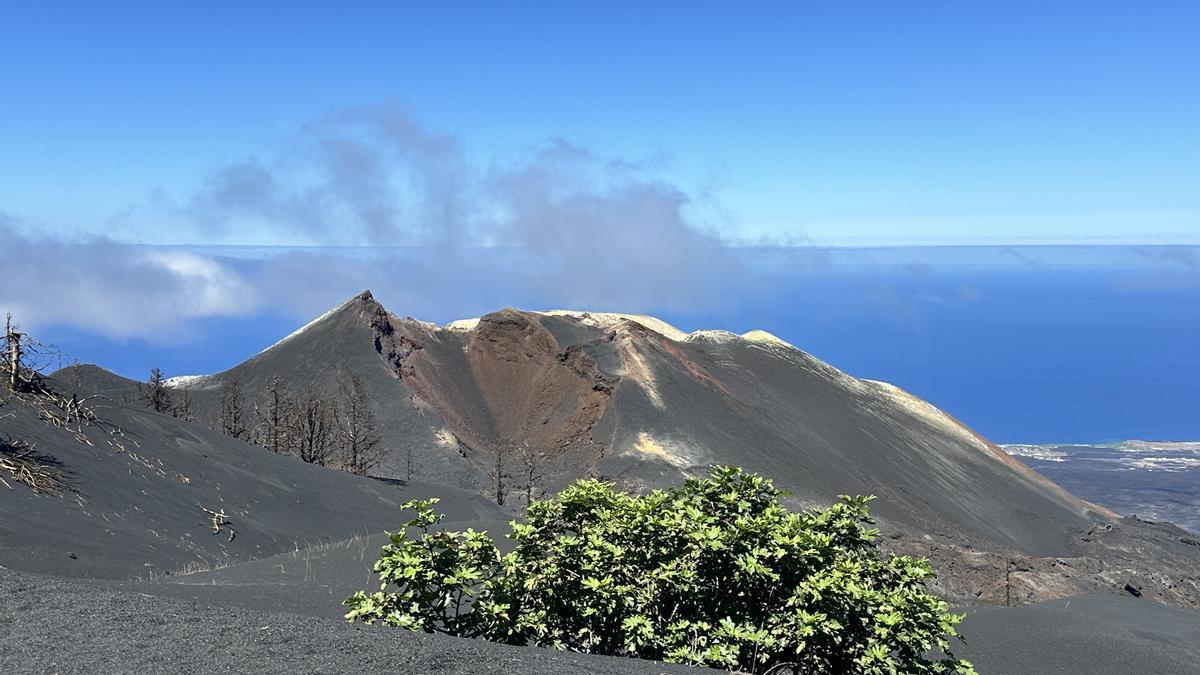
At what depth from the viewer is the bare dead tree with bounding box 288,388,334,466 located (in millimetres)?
Result: 46562

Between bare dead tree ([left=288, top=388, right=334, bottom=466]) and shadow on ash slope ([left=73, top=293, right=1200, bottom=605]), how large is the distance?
147 inches

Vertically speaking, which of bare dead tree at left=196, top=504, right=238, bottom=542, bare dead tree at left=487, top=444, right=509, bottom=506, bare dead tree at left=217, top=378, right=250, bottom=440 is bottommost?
bare dead tree at left=487, top=444, right=509, bottom=506

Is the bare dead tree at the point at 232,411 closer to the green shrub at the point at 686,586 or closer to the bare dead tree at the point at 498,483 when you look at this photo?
the bare dead tree at the point at 498,483

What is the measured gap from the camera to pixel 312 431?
45.5 meters

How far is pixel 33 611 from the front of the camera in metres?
11.2

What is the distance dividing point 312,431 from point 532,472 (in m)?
13.1

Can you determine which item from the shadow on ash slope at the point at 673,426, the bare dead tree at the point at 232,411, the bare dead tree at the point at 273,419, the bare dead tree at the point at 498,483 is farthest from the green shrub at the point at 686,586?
the bare dead tree at the point at 232,411

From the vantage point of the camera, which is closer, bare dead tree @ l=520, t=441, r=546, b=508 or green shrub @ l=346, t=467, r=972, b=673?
green shrub @ l=346, t=467, r=972, b=673

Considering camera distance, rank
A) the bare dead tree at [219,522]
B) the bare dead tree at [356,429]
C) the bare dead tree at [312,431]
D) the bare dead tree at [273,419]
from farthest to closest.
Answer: the bare dead tree at [273,419], the bare dead tree at [356,429], the bare dead tree at [312,431], the bare dead tree at [219,522]

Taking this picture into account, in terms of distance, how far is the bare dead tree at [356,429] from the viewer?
47031 millimetres

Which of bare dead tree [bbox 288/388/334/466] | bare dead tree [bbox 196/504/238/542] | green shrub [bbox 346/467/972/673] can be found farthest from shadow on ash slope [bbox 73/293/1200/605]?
green shrub [bbox 346/467/972/673]

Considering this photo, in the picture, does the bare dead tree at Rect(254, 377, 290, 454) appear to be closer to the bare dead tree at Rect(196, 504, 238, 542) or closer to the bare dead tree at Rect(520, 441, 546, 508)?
the bare dead tree at Rect(520, 441, 546, 508)

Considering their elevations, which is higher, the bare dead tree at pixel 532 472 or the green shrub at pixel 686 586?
the green shrub at pixel 686 586

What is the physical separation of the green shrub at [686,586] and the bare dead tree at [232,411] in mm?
40750
